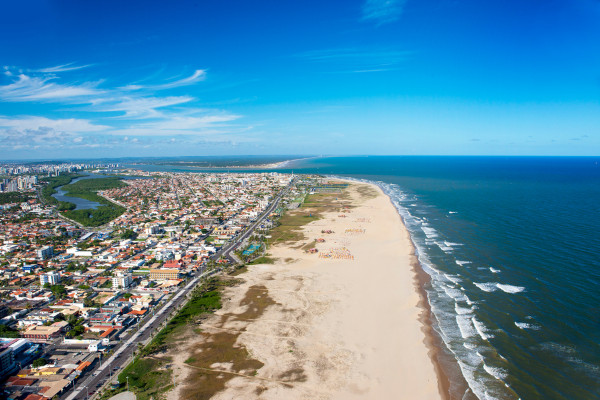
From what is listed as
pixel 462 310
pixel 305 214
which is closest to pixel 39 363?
pixel 462 310

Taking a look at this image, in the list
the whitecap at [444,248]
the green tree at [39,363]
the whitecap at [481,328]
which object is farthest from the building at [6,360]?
the whitecap at [444,248]

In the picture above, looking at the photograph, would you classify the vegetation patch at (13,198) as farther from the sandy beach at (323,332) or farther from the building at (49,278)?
the sandy beach at (323,332)

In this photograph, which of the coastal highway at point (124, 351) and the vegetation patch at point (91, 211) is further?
the vegetation patch at point (91, 211)

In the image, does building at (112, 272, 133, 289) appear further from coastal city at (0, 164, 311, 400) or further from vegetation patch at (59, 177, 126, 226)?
vegetation patch at (59, 177, 126, 226)

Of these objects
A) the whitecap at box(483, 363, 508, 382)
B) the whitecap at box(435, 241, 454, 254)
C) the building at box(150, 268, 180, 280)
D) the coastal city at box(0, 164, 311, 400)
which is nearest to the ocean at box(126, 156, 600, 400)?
the whitecap at box(483, 363, 508, 382)

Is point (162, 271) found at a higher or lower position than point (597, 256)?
lower

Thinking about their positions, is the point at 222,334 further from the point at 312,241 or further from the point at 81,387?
the point at 312,241

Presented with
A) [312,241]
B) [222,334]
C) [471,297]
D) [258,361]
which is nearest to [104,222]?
[312,241]
